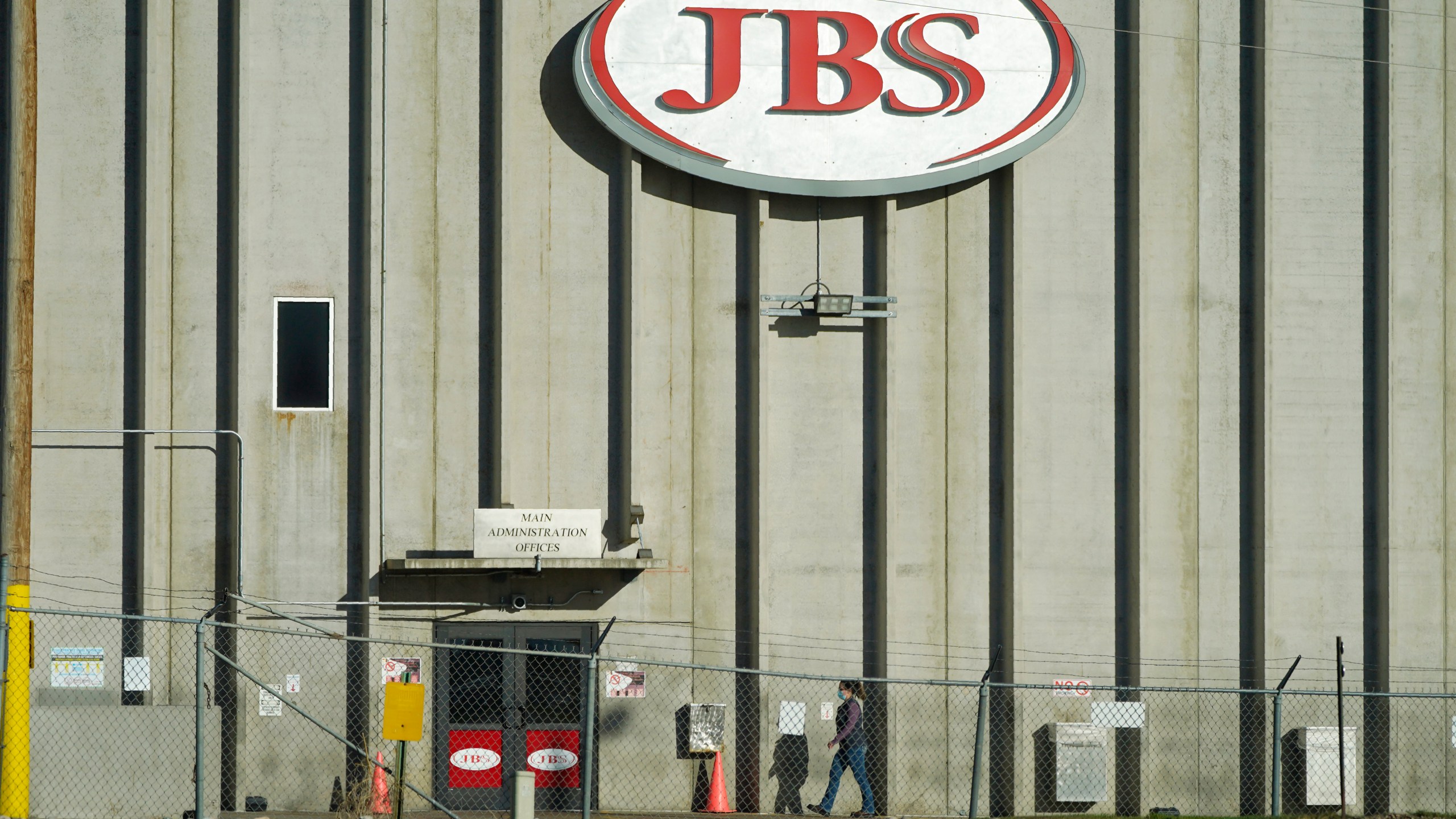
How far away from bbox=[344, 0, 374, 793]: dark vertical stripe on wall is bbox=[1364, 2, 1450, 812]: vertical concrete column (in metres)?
11.6

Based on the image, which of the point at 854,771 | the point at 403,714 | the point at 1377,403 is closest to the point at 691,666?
the point at 403,714

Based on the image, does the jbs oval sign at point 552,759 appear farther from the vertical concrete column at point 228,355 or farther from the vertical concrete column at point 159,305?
the vertical concrete column at point 159,305

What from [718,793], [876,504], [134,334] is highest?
A: [134,334]

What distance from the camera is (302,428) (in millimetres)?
15023

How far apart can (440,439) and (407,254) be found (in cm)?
209

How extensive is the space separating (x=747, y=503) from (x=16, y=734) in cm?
761

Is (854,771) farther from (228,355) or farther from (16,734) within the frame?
(228,355)

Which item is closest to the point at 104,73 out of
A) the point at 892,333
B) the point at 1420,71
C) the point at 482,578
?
the point at 482,578

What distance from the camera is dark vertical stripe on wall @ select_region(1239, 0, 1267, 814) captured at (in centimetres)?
1562

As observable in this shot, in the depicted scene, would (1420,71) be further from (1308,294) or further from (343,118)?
(343,118)

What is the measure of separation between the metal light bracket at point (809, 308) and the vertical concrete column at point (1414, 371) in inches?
232

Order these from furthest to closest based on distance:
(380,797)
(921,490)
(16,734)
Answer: (921,490) → (380,797) → (16,734)

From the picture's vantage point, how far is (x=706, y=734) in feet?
49.6

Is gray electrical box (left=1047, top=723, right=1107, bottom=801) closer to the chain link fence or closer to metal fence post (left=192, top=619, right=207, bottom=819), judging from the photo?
the chain link fence
